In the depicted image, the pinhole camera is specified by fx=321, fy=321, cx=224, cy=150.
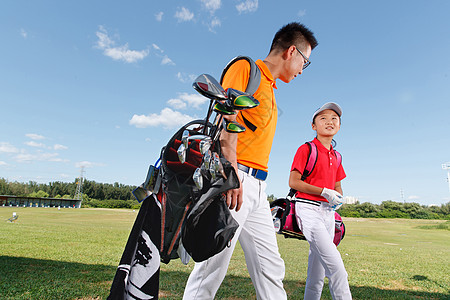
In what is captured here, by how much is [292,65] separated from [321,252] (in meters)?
1.91

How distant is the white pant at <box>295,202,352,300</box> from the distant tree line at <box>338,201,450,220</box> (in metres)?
53.8

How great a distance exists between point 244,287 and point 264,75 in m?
3.69

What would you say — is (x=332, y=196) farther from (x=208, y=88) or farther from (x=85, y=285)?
(x=85, y=285)

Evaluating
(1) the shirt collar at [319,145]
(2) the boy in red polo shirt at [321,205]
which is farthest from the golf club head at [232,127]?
(1) the shirt collar at [319,145]

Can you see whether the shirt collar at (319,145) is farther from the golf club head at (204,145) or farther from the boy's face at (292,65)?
the golf club head at (204,145)

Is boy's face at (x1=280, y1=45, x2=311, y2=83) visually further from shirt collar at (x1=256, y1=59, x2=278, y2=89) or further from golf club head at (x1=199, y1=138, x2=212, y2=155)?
golf club head at (x1=199, y1=138, x2=212, y2=155)

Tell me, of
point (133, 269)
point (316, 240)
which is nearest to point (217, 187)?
point (133, 269)

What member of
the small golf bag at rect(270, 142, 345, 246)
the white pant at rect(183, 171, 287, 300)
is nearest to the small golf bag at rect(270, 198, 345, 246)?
the small golf bag at rect(270, 142, 345, 246)

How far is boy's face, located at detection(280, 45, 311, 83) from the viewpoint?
112 inches

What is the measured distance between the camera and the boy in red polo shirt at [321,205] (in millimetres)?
3248

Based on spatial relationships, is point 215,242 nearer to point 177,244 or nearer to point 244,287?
point 177,244

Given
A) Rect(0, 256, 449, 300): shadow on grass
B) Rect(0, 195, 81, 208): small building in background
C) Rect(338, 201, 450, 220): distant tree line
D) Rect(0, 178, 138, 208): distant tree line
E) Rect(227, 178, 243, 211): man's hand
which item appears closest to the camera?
Rect(227, 178, 243, 211): man's hand

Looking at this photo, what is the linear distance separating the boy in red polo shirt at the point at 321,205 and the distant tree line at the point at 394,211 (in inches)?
2110

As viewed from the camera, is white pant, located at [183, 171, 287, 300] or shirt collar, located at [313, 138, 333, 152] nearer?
white pant, located at [183, 171, 287, 300]
